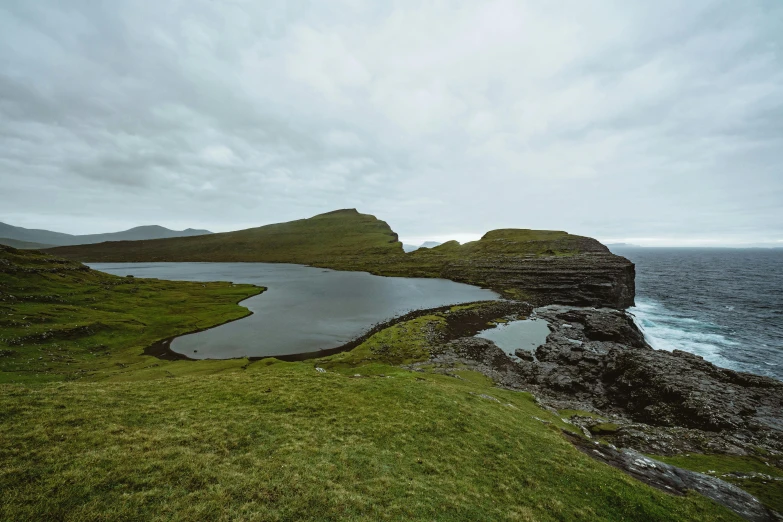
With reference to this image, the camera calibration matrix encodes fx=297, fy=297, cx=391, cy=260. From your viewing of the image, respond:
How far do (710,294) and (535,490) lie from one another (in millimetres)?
145872

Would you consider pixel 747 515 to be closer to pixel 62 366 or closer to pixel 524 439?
pixel 524 439

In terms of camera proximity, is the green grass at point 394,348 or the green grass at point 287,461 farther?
the green grass at point 394,348

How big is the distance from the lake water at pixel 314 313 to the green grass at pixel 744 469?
154 feet

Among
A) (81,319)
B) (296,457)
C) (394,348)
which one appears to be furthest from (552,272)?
(81,319)

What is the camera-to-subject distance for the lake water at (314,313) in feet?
175

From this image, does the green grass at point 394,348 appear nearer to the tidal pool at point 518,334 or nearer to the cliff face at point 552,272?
the tidal pool at point 518,334

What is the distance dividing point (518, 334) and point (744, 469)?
41869 millimetres

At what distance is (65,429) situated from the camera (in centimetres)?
1369

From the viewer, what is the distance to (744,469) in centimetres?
2088

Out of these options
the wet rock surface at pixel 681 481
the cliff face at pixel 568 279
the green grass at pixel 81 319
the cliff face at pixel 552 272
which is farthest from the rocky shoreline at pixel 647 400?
the cliff face at pixel 552 272

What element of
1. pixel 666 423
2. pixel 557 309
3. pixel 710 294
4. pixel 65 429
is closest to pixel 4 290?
pixel 65 429

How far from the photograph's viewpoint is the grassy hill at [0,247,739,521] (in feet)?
34.7

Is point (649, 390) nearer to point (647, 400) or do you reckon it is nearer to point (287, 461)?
point (647, 400)

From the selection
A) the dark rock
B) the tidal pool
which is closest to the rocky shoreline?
the dark rock
